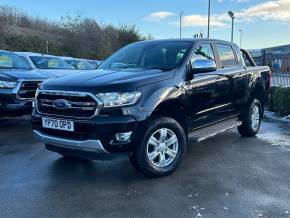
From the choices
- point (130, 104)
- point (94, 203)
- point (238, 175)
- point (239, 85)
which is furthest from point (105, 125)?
point (239, 85)

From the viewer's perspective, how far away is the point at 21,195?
4.42 m

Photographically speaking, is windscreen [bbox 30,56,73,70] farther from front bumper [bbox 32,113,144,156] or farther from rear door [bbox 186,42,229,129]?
front bumper [bbox 32,113,144,156]

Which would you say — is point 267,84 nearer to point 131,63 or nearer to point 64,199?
point 131,63

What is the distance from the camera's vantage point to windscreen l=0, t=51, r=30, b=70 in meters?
8.79

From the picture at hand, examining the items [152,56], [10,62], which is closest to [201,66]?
[152,56]

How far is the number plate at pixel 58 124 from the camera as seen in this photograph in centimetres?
473

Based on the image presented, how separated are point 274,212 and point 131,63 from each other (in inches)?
118

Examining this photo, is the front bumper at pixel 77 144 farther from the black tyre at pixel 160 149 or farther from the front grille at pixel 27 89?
the front grille at pixel 27 89

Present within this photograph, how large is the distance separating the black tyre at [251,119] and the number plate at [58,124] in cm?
377

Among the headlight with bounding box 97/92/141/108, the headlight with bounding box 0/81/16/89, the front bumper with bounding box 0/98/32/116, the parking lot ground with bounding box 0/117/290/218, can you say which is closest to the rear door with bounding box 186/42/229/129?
the parking lot ground with bounding box 0/117/290/218

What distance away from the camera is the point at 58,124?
486 centimetres

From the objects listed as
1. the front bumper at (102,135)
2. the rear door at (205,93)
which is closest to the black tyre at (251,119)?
the rear door at (205,93)

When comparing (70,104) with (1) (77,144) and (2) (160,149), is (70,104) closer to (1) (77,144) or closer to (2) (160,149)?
(1) (77,144)

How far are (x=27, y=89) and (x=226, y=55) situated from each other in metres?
3.93
